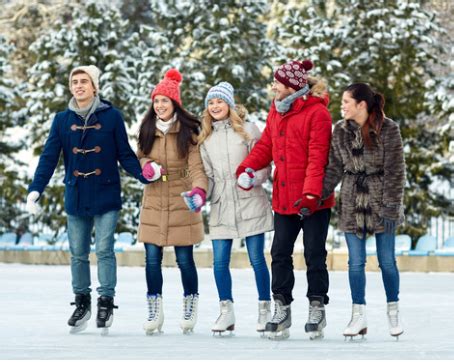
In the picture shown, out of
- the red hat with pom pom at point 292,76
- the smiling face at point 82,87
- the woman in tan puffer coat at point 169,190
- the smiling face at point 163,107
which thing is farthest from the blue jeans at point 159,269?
the red hat with pom pom at point 292,76

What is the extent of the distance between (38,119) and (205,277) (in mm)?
6294

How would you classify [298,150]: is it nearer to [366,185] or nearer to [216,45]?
[366,185]

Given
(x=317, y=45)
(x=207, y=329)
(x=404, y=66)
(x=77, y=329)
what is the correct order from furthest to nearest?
(x=404, y=66) < (x=317, y=45) < (x=207, y=329) < (x=77, y=329)

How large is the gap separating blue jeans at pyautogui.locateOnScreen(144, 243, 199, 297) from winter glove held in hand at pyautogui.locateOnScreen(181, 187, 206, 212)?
0.38 metres

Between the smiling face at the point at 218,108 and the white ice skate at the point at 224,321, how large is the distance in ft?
4.21

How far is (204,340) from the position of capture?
798 centimetres

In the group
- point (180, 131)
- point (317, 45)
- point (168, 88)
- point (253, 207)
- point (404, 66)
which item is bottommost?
point (253, 207)

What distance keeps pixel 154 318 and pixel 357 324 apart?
1.41 metres

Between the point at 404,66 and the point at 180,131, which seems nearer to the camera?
the point at 180,131

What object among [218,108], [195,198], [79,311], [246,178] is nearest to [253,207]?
[246,178]

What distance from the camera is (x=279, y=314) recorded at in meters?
8.09

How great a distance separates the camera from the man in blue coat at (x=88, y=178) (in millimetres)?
8469

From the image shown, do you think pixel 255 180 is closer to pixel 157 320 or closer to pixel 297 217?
pixel 297 217

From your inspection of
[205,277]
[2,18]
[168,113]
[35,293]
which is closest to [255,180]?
[168,113]
